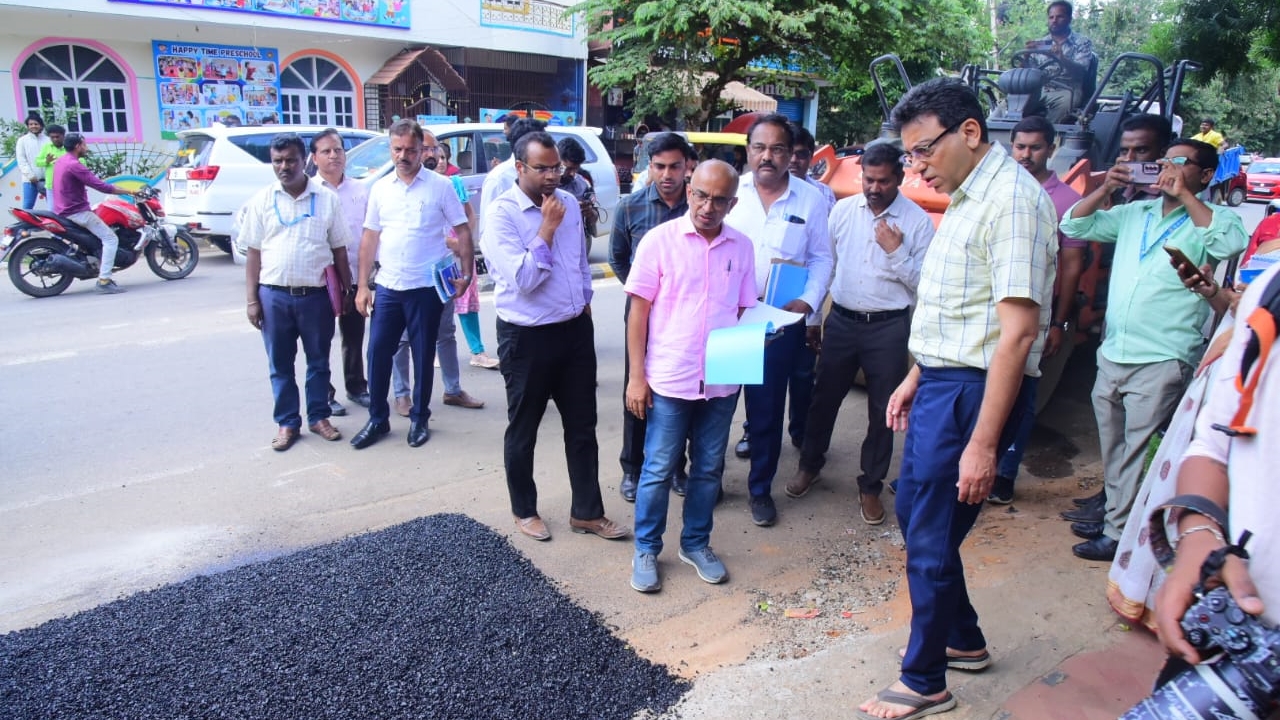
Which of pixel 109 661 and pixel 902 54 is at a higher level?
pixel 902 54

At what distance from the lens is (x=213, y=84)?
15.6 m

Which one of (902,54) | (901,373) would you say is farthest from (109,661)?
(902,54)

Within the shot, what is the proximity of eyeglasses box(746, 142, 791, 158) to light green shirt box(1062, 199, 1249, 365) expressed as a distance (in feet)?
5.05

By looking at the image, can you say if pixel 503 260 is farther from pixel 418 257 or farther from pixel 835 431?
pixel 835 431

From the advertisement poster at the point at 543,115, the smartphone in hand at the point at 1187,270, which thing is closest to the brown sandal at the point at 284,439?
the smartphone in hand at the point at 1187,270

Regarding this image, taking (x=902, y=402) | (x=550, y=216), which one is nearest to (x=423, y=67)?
(x=550, y=216)

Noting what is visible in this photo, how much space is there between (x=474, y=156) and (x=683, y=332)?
830cm

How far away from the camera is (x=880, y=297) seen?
13.5ft

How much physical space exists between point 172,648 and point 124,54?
15190 millimetres

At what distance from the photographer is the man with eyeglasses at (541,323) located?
3.81 metres

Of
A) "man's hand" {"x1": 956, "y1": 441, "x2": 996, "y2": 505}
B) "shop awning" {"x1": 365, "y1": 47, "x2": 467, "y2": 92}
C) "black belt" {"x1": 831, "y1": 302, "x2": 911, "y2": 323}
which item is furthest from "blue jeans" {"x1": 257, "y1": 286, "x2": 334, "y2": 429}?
"shop awning" {"x1": 365, "y1": 47, "x2": 467, "y2": 92}

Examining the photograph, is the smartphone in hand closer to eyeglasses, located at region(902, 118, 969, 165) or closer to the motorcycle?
eyeglasses, located at region(902, 118, 969, 165)

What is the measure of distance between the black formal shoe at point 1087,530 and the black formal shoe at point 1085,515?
0.25ft

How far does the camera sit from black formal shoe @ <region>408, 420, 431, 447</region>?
207 inches
